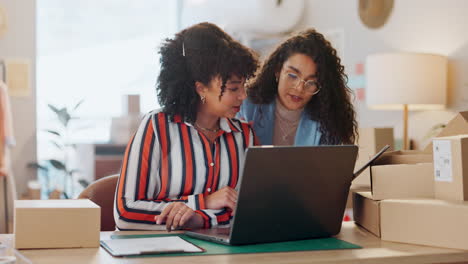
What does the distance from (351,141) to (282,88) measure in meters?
0.35

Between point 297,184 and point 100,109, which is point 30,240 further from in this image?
point 100,109

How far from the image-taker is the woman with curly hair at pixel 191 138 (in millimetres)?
1864

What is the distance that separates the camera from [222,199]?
186 cm

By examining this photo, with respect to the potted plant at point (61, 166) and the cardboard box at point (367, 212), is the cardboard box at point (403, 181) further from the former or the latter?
the potted plant at point (61, 166)

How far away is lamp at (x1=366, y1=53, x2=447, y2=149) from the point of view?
12.0 ft

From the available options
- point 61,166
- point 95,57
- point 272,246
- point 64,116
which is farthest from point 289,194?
point 95,57

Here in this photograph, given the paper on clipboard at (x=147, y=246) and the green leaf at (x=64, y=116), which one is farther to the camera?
the green leaf at (x=64, y=116)

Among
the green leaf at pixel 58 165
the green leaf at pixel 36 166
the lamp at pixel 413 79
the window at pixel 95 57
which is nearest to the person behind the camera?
the lamp at pixel 413 79

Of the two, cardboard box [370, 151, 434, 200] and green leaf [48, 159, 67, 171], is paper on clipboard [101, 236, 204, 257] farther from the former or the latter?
green leaf [48, 159, 67, 171]

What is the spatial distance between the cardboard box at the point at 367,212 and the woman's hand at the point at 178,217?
455mm

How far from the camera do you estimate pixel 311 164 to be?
5.00 ft

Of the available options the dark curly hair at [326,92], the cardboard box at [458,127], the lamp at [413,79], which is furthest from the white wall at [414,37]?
the cardboard box at [458,127]

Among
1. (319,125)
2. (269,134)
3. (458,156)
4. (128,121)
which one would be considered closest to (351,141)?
(319,125)

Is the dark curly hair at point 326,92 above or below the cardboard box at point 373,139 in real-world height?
above
